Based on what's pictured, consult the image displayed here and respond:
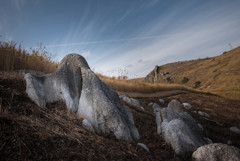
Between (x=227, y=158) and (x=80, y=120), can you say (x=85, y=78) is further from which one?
(x=227, y=158)

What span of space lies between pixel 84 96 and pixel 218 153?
2.74 metres

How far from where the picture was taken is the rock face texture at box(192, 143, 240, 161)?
1871 millimetres

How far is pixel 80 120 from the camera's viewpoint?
2.56 meters

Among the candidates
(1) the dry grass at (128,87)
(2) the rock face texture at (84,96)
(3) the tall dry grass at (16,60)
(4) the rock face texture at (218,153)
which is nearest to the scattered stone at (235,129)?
(4) the rock face texture at (218,153)

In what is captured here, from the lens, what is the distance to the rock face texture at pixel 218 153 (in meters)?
1.87

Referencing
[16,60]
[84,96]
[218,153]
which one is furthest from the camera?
[16,60]

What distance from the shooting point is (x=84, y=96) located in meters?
2.90

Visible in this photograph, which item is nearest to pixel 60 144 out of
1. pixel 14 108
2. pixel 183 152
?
pixel 14 108

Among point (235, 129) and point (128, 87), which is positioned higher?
point (128, 87)

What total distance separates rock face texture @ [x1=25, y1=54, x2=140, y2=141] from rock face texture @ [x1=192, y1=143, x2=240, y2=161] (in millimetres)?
→ 1158

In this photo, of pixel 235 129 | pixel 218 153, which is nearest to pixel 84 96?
pixel 218 153

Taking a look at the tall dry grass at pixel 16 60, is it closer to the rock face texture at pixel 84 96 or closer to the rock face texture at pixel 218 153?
the rock face texture at pixel 84 96

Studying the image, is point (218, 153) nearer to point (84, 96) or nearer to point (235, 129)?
point (84, 96)

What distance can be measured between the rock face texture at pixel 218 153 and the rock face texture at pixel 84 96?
3.80 ft
